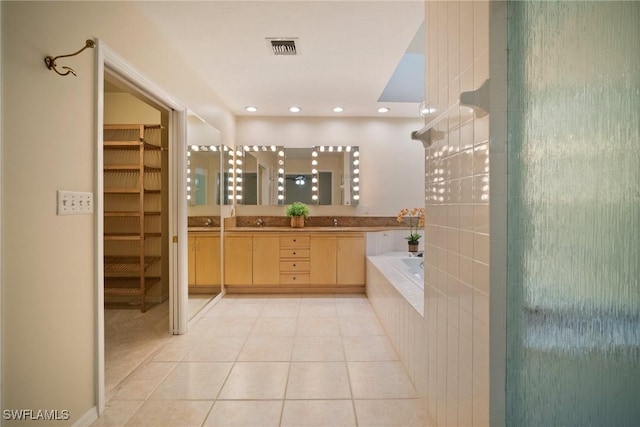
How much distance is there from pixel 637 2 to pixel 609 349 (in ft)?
3.10

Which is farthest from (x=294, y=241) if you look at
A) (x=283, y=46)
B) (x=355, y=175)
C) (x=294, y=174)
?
(x=283, y=46)

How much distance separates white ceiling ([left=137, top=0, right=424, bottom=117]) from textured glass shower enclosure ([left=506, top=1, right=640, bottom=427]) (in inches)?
55.1

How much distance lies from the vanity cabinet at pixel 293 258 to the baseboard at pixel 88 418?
234 cm

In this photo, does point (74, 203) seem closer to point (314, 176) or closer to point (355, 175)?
point (314, 176)

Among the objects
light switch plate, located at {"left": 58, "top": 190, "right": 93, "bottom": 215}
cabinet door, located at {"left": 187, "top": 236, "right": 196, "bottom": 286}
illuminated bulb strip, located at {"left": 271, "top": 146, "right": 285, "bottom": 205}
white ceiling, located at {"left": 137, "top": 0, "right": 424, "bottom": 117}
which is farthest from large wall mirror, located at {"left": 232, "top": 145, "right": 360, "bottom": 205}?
light switch plate, located at {"left": 58, "top": 190, "right": 93, "bottom": 215}

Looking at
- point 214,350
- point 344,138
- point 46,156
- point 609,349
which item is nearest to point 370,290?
point 214,350

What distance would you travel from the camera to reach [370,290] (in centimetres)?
363

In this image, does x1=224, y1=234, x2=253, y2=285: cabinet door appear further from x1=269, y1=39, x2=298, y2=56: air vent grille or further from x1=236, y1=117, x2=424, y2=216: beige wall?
x1=269, y1=39, x2=298, y2=56: air vent grille

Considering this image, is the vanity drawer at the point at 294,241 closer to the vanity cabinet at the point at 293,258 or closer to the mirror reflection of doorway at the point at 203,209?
the vanity cabinet at the point at 293,258

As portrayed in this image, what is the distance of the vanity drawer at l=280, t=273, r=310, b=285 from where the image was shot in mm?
4004

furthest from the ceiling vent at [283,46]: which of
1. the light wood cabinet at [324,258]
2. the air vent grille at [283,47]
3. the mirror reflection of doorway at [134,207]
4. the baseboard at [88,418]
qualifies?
the baseboard at [88,418]

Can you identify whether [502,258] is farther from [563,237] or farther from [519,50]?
[519,50]

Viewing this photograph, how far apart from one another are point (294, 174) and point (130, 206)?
6.65 ft

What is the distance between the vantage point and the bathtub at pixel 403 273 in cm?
213
